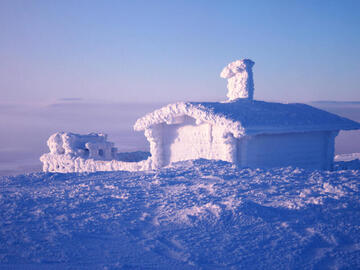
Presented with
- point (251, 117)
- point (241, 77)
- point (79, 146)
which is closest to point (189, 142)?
point (251, 117)

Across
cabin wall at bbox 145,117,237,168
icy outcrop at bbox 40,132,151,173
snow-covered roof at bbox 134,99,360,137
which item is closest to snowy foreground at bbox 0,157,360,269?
snow-covered roof at bbox 134,99,360,137

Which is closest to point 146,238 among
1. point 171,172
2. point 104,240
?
point 104,240

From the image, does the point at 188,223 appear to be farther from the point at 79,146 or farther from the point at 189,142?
the point at 79,146

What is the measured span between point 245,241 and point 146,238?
131cm

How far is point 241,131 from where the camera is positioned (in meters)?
10.1

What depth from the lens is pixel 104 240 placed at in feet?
14.5

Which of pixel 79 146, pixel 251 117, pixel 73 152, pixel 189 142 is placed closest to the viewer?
pixel 251 117

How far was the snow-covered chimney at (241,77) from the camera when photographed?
14666 mm

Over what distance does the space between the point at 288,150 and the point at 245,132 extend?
3.02 metres

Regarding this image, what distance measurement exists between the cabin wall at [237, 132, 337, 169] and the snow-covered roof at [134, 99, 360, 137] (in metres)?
0.52

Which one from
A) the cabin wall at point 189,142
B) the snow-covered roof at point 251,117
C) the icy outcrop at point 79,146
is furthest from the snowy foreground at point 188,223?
the icy outcrop at point 79,146

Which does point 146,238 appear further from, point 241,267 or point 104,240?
point 241,267

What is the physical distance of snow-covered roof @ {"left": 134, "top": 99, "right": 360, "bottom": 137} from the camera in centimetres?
1057

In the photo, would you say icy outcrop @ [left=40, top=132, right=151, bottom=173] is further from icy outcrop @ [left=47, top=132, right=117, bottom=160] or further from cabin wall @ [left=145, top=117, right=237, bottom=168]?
cabin wall @ [left=145, top=117, right=237, bottom=168]
